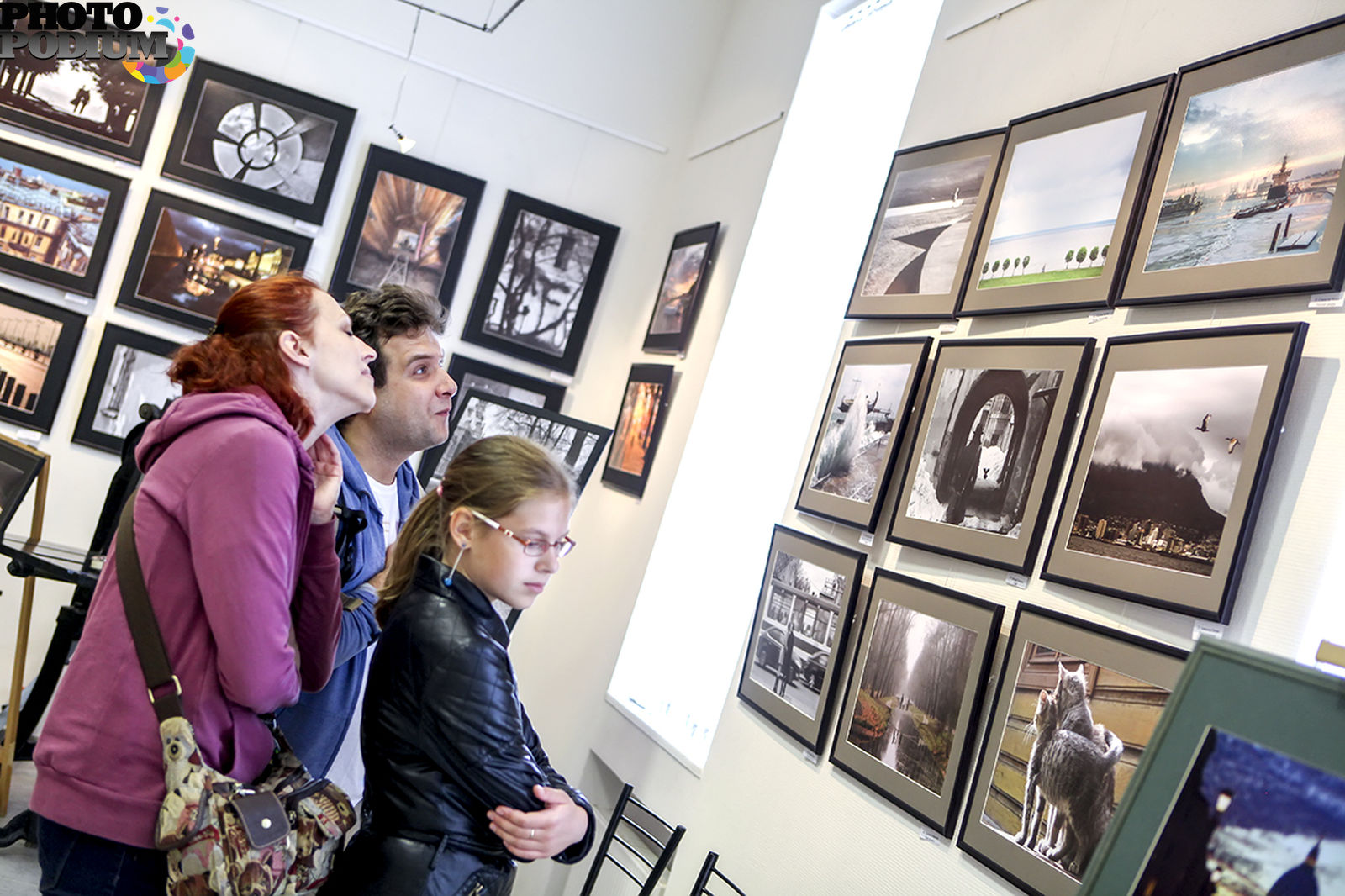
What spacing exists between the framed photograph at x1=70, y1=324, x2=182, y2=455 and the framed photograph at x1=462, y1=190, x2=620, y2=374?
5.96ft

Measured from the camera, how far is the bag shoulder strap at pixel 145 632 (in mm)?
1890

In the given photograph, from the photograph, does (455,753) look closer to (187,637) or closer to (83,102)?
(187,637)

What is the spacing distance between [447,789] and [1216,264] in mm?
2040

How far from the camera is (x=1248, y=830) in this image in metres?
1.50

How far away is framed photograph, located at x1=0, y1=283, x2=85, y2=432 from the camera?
21.2ft

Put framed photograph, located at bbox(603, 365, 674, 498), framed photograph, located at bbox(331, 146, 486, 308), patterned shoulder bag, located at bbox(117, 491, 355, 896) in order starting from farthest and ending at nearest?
framed photograph, located at bbox(331, 146, 486, 308) < framed photograph, located at bbox(603, 365, 674, 498) < patterned shoulder bag, located at bbox(117, 491, 355, 896)

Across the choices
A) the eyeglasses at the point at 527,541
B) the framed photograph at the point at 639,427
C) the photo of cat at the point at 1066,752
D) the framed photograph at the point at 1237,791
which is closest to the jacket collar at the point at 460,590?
the eyeglasses at the point at 527,541

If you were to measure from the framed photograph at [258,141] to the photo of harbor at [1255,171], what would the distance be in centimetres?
523

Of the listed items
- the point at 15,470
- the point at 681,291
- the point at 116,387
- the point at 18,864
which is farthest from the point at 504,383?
the point at 18,864

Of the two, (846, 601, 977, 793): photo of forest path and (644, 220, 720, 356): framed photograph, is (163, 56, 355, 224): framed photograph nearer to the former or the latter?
(644, 220, 720, 356): framed photograph

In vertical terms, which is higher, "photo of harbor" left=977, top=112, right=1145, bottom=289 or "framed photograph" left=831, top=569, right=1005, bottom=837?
"photo of harbor" left=977, top=112, right=1145, bottom=289

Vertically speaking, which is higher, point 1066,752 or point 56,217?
point 56,217

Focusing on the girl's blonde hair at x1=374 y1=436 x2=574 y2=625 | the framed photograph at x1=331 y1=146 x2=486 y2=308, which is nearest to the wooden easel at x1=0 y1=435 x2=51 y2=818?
the framed photograph at x1=331 y1=146 x2=486 y2=308

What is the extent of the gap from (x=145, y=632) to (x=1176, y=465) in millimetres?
2136
